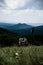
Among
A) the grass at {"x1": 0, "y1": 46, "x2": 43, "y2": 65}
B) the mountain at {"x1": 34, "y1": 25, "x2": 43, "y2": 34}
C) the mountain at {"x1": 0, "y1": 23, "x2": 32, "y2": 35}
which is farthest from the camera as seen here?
the mountain at {"x1": 0, "y1": 23, "x2": 32, "y2": 35}

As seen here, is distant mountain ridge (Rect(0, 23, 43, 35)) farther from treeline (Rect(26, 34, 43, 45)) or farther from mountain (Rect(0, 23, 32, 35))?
treeline (Rect(26, 34, 43, 45))

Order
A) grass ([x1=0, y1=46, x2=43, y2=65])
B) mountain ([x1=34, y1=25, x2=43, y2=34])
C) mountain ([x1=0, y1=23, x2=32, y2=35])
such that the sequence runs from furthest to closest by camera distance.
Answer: mountain ([x1=0, y1=23, x2=32, y2=35]), mountain ([x1=34, y1=25, x2=43, y2=34]), grass ([x1=0, y1=46, x2=43, y2=65])

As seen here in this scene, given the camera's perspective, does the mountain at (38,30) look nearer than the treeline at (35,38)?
Yes

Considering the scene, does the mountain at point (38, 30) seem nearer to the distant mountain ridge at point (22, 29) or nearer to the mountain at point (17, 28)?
the distant mountain ridge at point (22, 29)

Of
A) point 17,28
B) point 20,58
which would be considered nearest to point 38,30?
point 17,28

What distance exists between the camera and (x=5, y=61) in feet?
11.6

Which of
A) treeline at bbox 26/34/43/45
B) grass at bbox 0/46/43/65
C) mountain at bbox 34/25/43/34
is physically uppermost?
mountain at bbox 34/25/43/34

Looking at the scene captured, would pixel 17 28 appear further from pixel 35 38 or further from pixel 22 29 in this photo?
pixel 35 38

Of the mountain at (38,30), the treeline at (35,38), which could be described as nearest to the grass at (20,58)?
the mountain at (38,30)

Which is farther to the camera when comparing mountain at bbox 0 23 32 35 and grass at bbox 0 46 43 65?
mountain at bbox 0 23 32 35

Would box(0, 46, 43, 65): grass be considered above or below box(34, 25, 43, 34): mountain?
below

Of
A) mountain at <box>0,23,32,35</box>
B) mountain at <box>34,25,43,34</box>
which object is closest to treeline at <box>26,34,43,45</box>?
mountain at <box>34,25,43,34</box>

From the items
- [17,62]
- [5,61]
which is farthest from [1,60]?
[17,62]

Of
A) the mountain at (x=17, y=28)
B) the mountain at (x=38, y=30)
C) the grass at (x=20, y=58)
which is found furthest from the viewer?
the mountain at (x=17, y=28)
